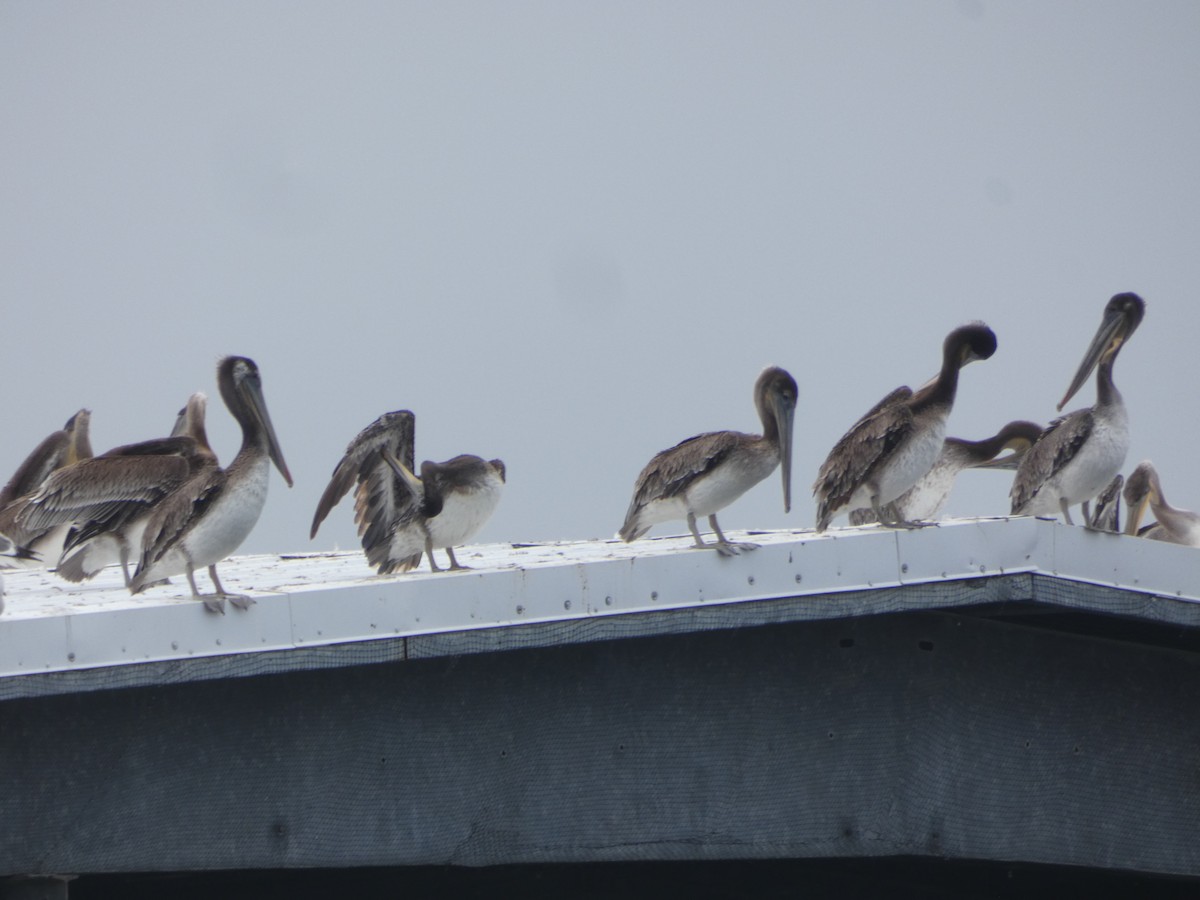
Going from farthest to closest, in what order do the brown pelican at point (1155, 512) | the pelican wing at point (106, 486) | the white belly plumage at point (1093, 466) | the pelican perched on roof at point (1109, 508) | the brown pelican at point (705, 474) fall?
the brown pelican at point (1155, 512), the pelican perched on roof at point (1109, 508), the pelican wing at point (106, 486), the white belly plumage at point (1093, 466), the brown pelican at point (705, 474)

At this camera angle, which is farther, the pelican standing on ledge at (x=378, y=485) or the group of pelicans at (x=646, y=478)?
the pelican standing on ledge at (x=378, y=485)

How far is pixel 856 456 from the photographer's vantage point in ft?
27.1

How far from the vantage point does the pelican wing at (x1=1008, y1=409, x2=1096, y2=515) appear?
852 centimetres

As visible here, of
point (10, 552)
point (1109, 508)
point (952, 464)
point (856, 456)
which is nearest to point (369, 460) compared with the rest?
point (856, 456)

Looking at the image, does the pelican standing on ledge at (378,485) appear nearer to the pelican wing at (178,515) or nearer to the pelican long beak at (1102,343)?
the pelican wing at (178,515)

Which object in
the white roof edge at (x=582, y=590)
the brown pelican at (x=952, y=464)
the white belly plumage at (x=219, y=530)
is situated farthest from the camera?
the brown pelican at (x=952, y=464)

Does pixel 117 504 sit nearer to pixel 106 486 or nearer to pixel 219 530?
pixel 106 486

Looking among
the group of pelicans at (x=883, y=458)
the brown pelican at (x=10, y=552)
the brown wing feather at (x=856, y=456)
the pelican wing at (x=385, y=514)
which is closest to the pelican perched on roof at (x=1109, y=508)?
the group of pelicans at (x=883, y=458)

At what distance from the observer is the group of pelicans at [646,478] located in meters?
7.37

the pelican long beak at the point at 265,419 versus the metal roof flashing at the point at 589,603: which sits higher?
the pelican long beak at the point at 265,419

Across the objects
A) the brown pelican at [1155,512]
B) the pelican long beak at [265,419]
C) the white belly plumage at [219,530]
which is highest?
the pelican long beak at [265,419]

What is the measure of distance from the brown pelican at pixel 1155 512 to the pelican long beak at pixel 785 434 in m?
9.00

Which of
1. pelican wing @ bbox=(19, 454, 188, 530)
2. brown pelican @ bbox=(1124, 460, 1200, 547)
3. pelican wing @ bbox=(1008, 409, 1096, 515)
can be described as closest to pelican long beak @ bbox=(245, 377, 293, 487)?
pelican wing @ bbox=(19, 454, 188, 530)

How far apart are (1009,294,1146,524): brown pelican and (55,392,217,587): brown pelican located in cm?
468
